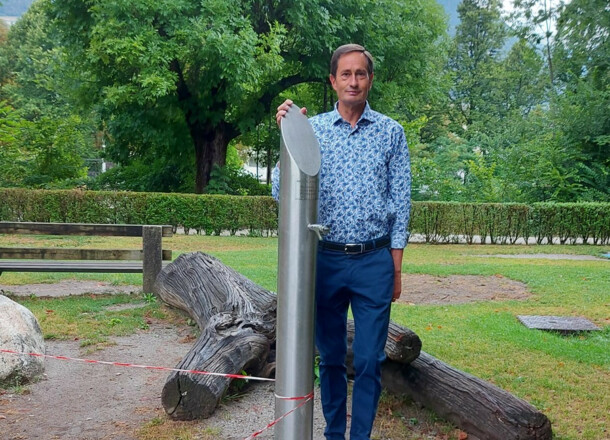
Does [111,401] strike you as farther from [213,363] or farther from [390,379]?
[390,379]

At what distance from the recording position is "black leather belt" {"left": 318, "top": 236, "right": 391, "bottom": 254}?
2.84 metres

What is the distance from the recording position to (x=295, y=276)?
8.23 feet

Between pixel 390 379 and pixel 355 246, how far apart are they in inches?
62.0

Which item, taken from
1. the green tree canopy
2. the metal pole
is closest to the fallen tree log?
the metal pole

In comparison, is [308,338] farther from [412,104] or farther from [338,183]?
[412,104]

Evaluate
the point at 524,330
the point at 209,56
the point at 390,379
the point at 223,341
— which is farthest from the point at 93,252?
the point at 209,56

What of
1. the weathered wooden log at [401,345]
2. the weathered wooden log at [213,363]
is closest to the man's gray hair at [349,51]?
the weathered wooden log at [401,345]

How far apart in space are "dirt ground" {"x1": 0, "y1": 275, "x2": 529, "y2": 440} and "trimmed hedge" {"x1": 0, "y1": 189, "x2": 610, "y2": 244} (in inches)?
429

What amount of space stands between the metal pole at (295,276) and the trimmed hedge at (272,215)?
14.1 meters

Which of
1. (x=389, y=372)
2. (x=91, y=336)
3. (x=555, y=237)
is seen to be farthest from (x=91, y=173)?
(x=389, y=372)

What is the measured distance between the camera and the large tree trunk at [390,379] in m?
3.31

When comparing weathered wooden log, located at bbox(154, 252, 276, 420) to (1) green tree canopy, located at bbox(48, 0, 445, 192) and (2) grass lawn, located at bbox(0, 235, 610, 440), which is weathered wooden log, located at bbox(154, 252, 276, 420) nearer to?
(2) grass lawn, located at bbox(0, 235, 610, 440)

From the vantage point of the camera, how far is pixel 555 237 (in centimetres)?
1733

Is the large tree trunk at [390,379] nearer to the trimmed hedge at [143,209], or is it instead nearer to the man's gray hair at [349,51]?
the man's gray hair at [349,51]
